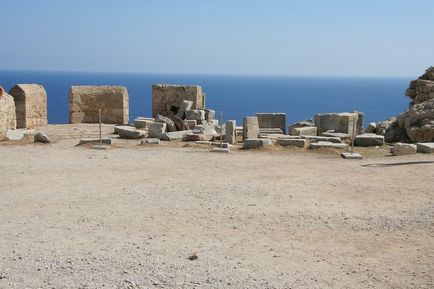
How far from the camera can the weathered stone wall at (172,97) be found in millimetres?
23797

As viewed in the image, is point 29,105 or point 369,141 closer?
point 369,141

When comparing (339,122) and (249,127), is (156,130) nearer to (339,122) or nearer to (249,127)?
(249,127)

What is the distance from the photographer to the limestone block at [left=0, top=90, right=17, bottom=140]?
17903mm

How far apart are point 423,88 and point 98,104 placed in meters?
12.7

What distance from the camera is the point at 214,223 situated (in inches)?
332

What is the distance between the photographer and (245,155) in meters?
14.8

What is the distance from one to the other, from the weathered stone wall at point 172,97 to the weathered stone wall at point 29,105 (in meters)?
4.51

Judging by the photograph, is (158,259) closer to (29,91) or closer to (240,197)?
(240,197)

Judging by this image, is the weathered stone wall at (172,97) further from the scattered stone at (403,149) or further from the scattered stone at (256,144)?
the scattered stone at (403,149)

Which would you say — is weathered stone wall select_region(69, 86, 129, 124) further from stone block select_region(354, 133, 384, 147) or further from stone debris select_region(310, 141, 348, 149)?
stone block select_region(354, 133, 384, 147)

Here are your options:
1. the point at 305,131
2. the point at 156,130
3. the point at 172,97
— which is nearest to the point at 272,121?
the point at 305,131

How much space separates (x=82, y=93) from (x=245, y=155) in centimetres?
1101

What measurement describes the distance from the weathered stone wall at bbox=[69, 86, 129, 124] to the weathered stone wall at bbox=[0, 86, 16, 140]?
4.61 meters

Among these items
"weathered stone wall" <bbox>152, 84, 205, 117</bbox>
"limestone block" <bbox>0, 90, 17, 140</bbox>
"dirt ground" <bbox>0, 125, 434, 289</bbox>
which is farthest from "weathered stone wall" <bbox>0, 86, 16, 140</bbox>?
"weathered stone wall" <bbox>152, 84, 205, 117</bbox>
